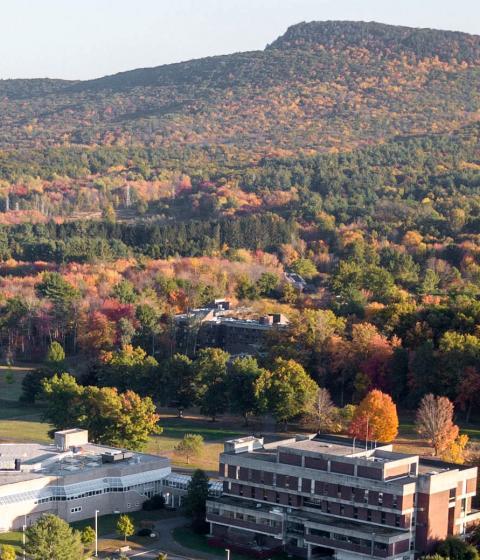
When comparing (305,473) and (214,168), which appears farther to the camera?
(214,168)

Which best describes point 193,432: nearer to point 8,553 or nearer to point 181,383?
point 181,383

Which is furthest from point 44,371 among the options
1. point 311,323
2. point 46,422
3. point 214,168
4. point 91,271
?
point 214,168

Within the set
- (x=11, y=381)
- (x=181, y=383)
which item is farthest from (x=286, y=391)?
(x=11, y=381)

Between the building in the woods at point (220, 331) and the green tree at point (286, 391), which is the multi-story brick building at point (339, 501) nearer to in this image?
the green tree at point (286, 391)

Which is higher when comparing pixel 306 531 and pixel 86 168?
pixel 86 168

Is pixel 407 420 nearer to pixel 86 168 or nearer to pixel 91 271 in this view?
pixel 91 271

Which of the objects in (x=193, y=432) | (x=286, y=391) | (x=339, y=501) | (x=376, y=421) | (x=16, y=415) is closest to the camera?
(x=339, y=501)
